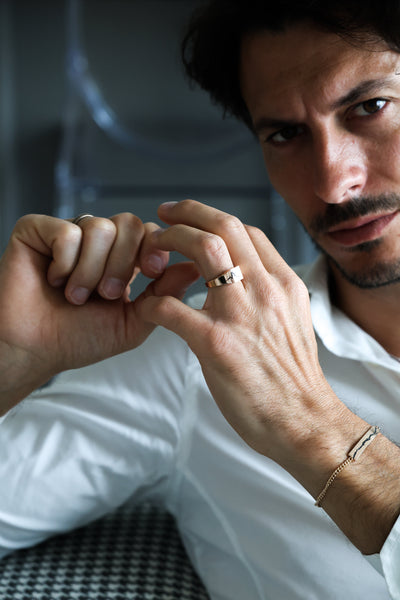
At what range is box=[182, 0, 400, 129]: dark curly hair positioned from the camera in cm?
90

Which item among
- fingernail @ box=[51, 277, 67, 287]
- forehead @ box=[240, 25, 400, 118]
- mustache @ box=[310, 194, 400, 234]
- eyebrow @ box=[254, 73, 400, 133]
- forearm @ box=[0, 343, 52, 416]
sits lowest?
forearm @ box=[0, 343, 52, 416]

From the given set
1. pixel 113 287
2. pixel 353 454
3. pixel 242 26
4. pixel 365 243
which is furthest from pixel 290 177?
pixel 353 454

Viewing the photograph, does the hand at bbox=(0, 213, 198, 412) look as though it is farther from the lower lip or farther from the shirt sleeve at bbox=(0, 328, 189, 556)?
the lower lip

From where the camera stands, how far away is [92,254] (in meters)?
0.78

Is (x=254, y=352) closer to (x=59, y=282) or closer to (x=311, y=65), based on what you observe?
(x=59, y=282)

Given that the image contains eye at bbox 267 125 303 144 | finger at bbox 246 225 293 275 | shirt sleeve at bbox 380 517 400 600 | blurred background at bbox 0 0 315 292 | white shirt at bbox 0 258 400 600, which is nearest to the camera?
shirt sleeve at bbox 380 517 400 600

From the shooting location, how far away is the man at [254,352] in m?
0.71

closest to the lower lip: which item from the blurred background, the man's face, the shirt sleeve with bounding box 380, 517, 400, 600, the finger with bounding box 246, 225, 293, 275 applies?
the man's face

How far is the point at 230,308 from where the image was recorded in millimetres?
709

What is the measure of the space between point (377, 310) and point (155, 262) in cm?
45

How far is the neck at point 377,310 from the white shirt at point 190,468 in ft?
0.14

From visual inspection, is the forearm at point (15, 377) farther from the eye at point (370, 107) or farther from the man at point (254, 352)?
the eye at point (370, 107)

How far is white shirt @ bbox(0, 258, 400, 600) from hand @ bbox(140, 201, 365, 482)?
230mm

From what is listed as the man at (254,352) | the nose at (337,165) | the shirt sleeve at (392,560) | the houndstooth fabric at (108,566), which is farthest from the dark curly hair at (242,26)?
the houndstooth fabric at (108,566)
